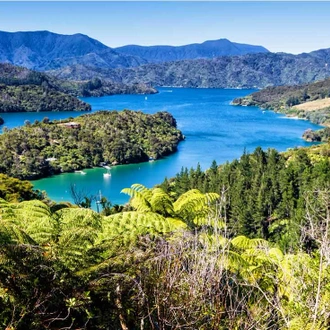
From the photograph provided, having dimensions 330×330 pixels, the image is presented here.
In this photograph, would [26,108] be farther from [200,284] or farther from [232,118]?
[200,284]

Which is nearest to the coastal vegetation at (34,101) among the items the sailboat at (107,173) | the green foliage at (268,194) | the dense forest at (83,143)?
the dense forest at (83,143)

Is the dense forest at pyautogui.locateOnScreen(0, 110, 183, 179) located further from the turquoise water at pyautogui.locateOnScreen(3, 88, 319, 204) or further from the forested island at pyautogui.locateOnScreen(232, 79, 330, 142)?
the forested island at pyautogui.locateOnScreen(232, 79, 330, 142)

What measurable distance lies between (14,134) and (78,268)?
1883 inches

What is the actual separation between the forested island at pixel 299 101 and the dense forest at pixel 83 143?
3833 cm

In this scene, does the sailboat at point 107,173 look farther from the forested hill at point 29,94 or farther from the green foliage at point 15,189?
the forested hill at point 29,94

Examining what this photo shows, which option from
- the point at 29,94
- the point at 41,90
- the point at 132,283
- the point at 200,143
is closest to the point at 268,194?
the point at 132,283

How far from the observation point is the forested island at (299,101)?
83.0 metres

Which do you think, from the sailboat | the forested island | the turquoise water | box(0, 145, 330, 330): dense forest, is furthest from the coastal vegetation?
box(0, 145, 330, 330): dense forest

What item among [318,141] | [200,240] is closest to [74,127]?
[318,141]

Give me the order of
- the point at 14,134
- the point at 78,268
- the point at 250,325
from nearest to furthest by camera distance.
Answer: the point at 250,325, the point at 78,268, the point at 14,134

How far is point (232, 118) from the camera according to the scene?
81562 millimetres

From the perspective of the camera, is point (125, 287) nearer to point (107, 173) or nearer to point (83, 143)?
point (107, 173)

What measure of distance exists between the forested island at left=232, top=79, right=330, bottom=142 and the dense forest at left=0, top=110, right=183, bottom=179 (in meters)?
38.3

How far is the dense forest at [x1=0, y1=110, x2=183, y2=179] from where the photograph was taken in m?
42.1
